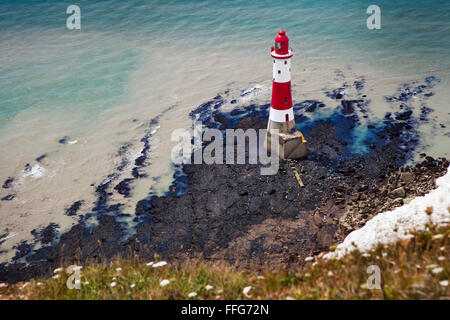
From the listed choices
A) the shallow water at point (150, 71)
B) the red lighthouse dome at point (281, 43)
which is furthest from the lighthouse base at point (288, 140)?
the shallow water at point (150, 71)

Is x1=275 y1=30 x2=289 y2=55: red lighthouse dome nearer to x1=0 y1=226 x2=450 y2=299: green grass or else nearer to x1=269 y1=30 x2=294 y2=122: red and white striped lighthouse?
x1=269 y1=30 x2=294 y2=122: red and white striped lighthouse

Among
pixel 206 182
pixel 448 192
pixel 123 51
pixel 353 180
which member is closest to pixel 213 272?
pixel 448 192

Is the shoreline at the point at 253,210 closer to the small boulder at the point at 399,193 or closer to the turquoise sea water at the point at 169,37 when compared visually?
the small boulder at the point at 399,193

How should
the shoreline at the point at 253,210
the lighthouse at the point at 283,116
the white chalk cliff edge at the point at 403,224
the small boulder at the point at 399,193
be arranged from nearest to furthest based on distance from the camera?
the white chalk cliff edge at the point at 403,224
the shoreline at the point at 253,210
the small boulder at the point at 399,193
the lighthouse at the point at 283,116

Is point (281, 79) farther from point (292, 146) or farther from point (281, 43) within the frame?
point (292, 146)

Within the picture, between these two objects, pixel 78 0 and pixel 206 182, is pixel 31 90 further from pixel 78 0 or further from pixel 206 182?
pixel 78 0

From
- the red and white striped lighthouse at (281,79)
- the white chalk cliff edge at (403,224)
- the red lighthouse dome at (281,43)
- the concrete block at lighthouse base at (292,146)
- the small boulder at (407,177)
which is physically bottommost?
the small boulder at (407,177)

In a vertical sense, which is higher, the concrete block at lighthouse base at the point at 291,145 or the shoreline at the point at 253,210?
the concrete block at lighthouse base at the point at 291,145

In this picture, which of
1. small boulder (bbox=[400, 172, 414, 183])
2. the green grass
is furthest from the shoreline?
the green grass
